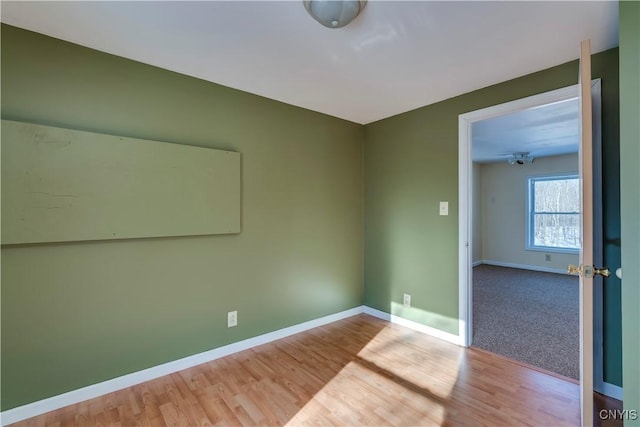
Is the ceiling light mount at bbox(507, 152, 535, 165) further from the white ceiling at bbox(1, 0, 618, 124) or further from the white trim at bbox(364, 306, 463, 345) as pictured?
the white trim at bbox(364, 306, 463, 345)

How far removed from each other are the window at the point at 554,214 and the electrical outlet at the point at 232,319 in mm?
6262

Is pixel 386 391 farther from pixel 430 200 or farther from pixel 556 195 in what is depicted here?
pixel 556 195

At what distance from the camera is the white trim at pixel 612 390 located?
191 cm

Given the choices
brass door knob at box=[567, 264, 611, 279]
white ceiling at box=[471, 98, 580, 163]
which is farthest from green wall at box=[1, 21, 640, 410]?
white ceiling at box=[471, 98, 580, 163]

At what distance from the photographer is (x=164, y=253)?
7.27 feet

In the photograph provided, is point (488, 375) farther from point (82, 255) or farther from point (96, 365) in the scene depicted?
point (82, 255)

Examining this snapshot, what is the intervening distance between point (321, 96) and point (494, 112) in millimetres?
1489

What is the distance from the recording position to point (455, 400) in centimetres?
192

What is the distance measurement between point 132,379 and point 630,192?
10.0 feet

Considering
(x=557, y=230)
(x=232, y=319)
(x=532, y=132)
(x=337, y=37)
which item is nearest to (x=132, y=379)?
(x=232, y=319)

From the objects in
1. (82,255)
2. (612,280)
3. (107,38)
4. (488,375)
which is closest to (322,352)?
(488,375)

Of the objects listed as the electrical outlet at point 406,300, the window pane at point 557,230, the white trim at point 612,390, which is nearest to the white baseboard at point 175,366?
the electrical outlet at point 406,300

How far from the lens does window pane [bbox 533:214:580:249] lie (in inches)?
225

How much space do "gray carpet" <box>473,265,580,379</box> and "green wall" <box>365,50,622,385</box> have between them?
0.43 metres
